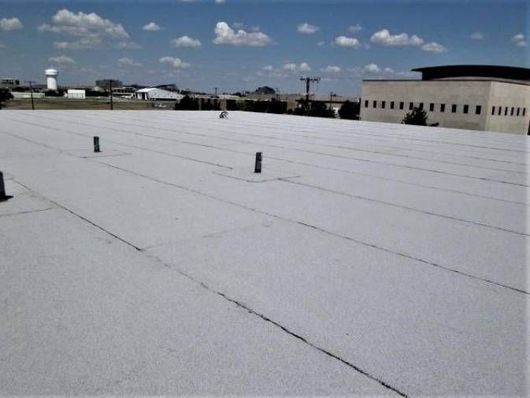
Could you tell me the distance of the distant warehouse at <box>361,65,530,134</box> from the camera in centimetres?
6788

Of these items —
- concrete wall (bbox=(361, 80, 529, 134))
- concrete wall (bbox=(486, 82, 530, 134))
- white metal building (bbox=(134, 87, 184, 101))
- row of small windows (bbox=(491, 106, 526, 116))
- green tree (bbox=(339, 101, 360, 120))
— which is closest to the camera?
concrete wall (bbox=(361, 80, 529, 134))

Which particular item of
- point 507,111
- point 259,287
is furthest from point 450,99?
point 259,287

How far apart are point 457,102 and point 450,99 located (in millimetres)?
1325

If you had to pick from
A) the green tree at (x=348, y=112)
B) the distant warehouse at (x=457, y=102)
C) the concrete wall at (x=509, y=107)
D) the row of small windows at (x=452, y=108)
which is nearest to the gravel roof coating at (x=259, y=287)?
the row of small windows at (x=452, y=108)

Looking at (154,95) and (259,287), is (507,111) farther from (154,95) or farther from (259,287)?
(154,95)

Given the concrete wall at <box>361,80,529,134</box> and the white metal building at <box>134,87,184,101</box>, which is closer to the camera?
the concrete wall at <box>361,80,529,134</box>

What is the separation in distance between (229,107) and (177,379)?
208ft

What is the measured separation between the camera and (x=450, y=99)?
71.3 meters

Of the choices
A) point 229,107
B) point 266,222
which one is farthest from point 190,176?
point 229,107

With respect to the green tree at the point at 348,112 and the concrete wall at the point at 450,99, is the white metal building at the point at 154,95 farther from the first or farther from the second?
the concrete wall at the point at 450,99

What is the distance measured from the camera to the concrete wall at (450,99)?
2670 inches

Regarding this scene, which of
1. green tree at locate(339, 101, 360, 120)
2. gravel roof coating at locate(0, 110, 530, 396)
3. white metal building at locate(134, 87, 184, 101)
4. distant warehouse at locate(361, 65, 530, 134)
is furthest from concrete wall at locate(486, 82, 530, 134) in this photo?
white metal building at locate(134, 87, 184, 101)

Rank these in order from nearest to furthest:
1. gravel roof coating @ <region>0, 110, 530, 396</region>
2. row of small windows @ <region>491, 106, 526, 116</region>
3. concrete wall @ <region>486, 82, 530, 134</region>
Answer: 1. gravel roof coating @ <region>0, 110, 530, 396</region>
2. concrete wall @ <region>486, 82, 530, 134</region>
3. row of small windows @ <region>491, 106, 526, 116</region>

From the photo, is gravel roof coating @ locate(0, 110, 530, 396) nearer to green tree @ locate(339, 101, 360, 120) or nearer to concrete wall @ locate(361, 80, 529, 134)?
concrete wall @ locate(361, 80, 529, 134)
